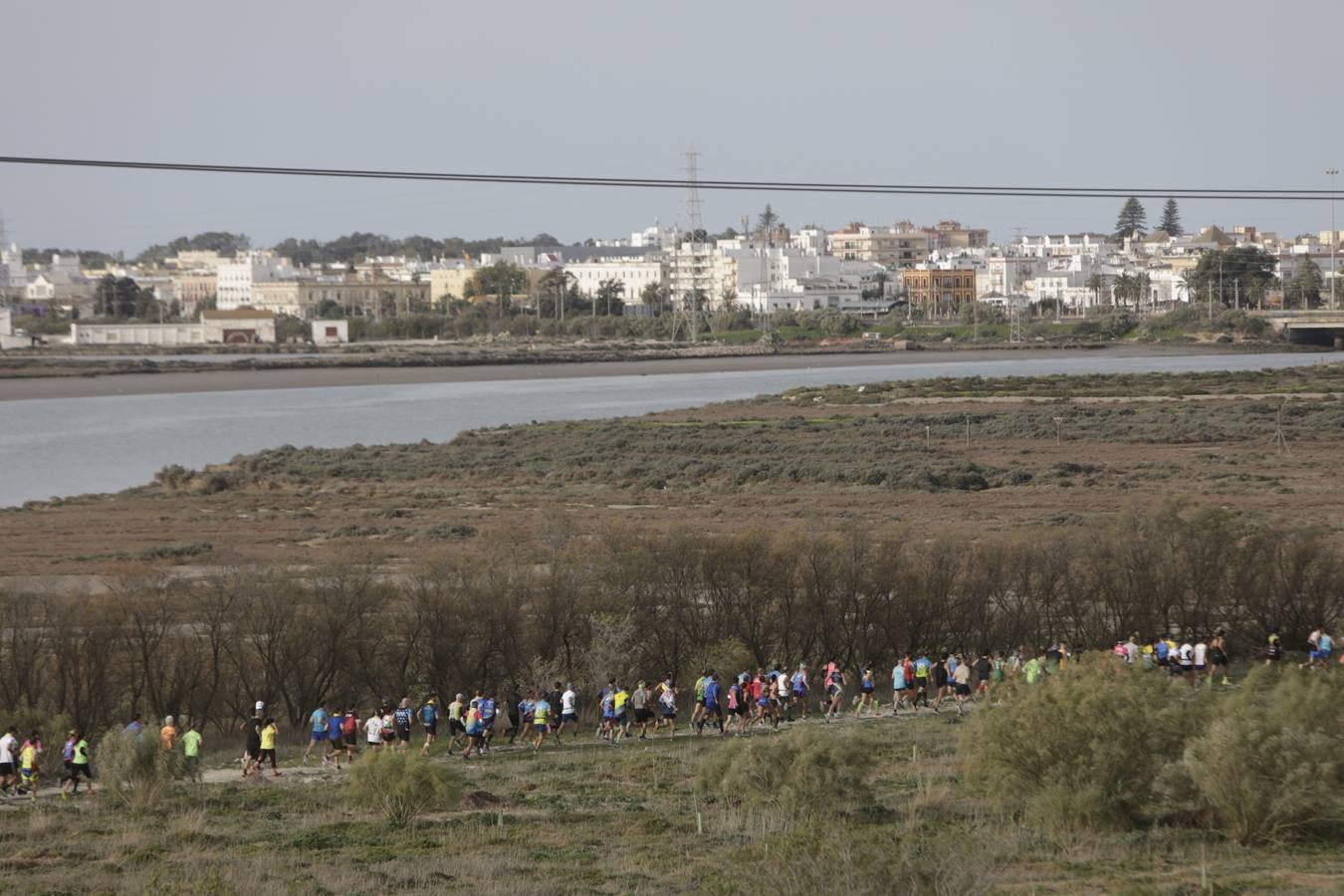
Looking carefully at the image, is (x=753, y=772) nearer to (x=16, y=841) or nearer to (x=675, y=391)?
(x=16, y=841)

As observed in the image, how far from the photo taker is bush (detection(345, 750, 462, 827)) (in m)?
15.4

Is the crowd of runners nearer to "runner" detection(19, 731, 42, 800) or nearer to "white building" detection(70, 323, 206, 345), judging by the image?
"runner" detection(19, 731, 42, 800)

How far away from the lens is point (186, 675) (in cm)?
2198

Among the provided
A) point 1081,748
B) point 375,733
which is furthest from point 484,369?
point 1081,748

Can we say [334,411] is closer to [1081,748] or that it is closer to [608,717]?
[608,717]

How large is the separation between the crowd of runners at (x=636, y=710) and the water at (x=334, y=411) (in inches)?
1277

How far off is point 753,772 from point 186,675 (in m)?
9.63

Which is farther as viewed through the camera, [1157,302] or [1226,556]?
[1157,302]

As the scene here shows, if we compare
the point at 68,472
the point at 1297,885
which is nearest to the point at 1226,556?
the point at 1297,885

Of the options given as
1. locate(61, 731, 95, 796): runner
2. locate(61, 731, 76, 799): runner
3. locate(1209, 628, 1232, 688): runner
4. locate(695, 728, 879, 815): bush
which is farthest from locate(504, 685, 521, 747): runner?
locate(1209, 628, 1232, 688): runner

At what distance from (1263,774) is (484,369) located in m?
105

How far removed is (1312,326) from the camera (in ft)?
407

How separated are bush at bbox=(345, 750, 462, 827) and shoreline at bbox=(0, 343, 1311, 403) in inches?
3334

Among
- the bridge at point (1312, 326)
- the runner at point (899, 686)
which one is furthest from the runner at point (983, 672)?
the bridge at point (1312, 326)
